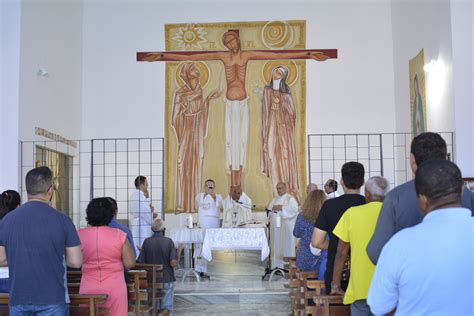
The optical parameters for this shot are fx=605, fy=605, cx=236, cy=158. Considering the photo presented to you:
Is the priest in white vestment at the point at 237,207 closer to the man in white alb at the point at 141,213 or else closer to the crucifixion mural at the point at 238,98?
the crucifixion mural at the point at 238,98

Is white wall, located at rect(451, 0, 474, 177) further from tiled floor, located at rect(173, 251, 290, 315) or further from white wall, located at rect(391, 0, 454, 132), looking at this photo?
tiled floor, located at rect(173, 251, 290, 315)

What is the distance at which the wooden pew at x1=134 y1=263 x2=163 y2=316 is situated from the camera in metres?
5.71

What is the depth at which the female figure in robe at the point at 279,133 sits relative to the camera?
12.1m

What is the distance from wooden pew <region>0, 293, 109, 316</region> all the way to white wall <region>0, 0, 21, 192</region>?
5.26 meters

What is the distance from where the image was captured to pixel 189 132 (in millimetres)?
12312

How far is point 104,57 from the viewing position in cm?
1256

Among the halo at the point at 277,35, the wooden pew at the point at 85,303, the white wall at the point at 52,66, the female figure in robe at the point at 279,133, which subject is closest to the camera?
the wooden pew at the point at 85,303

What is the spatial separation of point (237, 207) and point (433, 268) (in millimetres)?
8985

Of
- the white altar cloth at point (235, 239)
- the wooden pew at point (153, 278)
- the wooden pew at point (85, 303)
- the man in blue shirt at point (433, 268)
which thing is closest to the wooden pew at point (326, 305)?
the wooden pew at point (85, 303)

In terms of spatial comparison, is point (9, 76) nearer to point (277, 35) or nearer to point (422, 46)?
point (277, 35)

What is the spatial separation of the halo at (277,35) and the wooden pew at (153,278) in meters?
7.43

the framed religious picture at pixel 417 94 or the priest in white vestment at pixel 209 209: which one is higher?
the framed religious picture at pixel 417 94

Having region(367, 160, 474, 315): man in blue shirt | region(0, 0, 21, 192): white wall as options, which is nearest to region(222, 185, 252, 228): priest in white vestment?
region(0, 0, 21, 192): white wall

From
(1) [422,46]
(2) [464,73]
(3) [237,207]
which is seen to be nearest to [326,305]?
(2) [464,73]
